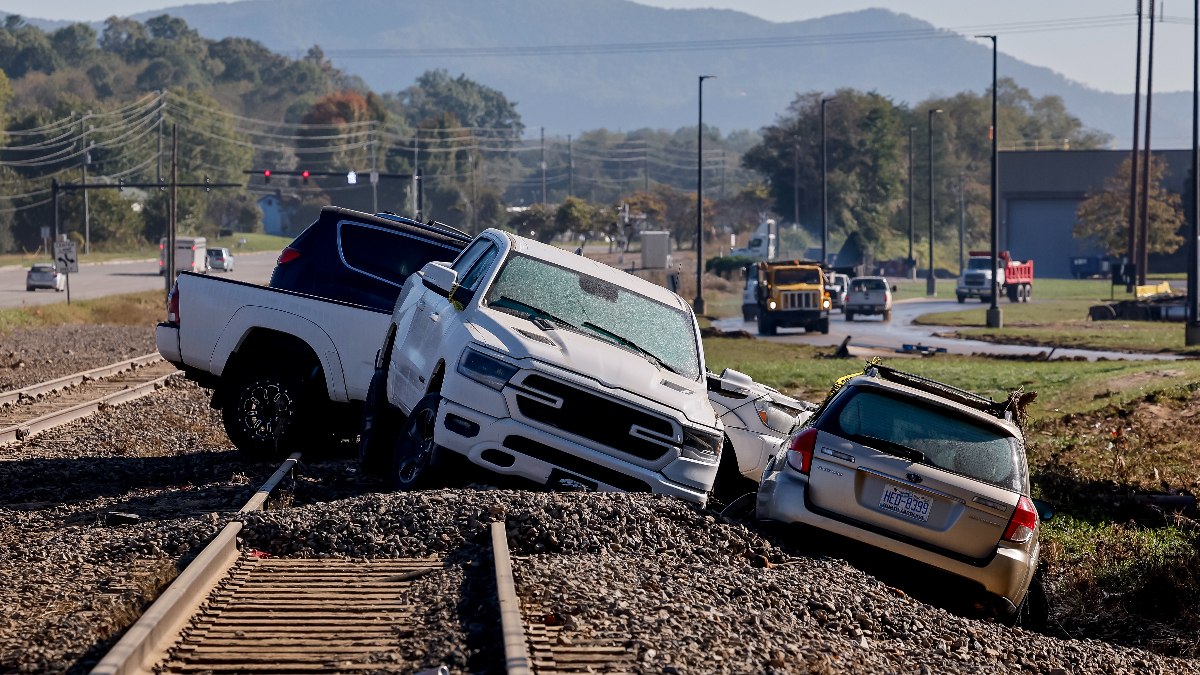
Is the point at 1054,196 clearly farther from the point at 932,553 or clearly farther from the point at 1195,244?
the point at 932,553

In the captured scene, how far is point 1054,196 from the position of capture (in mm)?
122875

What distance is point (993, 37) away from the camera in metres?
56.0

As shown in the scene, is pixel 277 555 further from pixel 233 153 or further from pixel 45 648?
pixel 233 153

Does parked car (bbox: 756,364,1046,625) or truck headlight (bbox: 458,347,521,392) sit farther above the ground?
truck headlight (bbox: 458,347,521,392)

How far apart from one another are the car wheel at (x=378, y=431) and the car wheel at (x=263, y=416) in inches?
73.7

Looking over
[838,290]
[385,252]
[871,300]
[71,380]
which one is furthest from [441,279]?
[838,290]

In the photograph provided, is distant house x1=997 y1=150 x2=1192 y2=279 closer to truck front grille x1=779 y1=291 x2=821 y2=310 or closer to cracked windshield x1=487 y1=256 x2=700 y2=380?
truck front grille x1=779 y1=291 x2=821 y2=310

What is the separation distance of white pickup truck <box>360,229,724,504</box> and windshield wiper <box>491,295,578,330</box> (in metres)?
0.01

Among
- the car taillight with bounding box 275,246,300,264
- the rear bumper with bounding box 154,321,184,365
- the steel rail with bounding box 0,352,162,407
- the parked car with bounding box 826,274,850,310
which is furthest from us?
the parked car with bounding box 826,274,850,310

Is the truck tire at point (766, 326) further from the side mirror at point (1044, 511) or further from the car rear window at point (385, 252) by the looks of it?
the side mirror at point (1044, 511)

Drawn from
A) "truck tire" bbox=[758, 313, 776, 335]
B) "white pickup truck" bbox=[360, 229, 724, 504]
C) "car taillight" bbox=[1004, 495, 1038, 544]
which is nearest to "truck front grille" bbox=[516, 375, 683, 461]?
"white pickup truck" bbox=[360, 229, 724, 504]

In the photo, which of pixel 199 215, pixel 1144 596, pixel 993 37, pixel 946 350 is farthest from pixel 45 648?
pixel 199 215

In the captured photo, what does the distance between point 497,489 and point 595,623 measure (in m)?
3.64

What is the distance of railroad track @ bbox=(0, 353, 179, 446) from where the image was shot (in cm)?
1939
